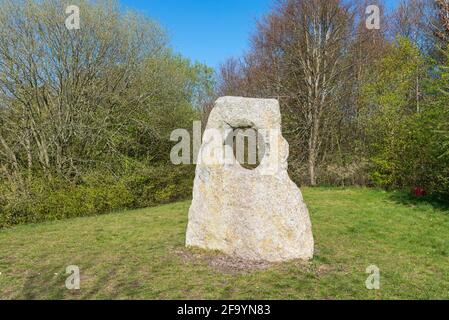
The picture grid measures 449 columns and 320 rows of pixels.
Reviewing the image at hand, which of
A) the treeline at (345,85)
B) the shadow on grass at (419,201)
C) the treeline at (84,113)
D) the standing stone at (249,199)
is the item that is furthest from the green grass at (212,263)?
the treeline at (345,85)

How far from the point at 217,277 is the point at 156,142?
503 inches

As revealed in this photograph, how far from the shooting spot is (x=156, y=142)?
58.3 feet

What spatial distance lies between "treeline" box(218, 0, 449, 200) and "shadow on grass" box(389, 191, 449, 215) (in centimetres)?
158

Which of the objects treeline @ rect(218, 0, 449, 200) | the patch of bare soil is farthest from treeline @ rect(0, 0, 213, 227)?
the patch of bare soil

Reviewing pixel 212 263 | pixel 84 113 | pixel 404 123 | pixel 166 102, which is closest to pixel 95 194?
pixel 84 113

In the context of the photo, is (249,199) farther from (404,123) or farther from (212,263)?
(404,123)

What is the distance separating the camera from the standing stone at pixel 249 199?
6.26 m

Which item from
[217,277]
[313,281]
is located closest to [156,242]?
[217,277]

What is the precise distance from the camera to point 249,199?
639 centimetres

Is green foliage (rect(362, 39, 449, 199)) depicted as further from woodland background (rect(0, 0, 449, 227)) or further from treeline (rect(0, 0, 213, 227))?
treeline (rect(0, 0, 213, 227))

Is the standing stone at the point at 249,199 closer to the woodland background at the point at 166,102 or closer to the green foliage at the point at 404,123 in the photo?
the woodland background at the point at 166,102

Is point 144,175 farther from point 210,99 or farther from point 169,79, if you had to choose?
point 210,99

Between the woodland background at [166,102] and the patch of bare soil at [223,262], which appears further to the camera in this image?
the woodland background at [166,102]

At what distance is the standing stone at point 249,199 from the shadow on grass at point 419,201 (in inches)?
322
